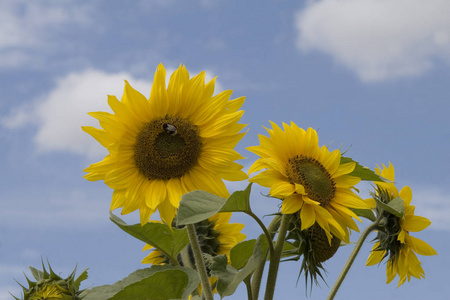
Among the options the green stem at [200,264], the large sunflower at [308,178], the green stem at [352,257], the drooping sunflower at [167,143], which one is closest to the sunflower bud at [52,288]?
the drooping sunflower at [167,143]

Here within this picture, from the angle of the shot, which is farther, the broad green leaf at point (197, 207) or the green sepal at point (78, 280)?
the green sepal at point (78, 280)

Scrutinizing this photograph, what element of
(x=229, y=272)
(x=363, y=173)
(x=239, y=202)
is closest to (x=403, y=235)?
(x=363, y=173)

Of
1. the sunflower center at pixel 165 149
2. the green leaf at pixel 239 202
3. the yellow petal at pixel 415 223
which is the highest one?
the sunflower center at pixel 165 149

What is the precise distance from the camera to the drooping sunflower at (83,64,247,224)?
7.68 ft

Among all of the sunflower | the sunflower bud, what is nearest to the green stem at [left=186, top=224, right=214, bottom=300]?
the sunflower bud

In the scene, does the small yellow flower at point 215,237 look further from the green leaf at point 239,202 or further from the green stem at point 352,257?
the green leaf at point 239,202

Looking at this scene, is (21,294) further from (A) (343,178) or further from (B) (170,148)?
(A) (343,178)

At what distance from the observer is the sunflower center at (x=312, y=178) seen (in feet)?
7.49

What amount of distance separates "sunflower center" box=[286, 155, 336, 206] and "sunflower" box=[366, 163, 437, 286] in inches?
29.0

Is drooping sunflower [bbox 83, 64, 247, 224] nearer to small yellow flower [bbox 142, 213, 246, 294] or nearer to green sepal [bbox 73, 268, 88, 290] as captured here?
green sepal [bbox 73, 268, 88, 290]

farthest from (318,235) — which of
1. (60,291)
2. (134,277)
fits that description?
(60,291)

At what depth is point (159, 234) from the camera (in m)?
2.55

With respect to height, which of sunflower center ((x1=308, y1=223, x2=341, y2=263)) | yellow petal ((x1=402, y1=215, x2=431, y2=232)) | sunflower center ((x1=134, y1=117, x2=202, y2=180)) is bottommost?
sunflower center ((x1=308, y1=223, x2=341, y2=263))

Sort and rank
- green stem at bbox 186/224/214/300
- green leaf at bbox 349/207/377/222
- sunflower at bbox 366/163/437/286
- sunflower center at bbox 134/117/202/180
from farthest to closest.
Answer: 1. sunflower at bbox 366/163/437/286
2. green leaf at bbox 349/207/377/222
3. sunflower center at bbox 134/117/202/180
4. green stem at bbox 186/224/214/300
